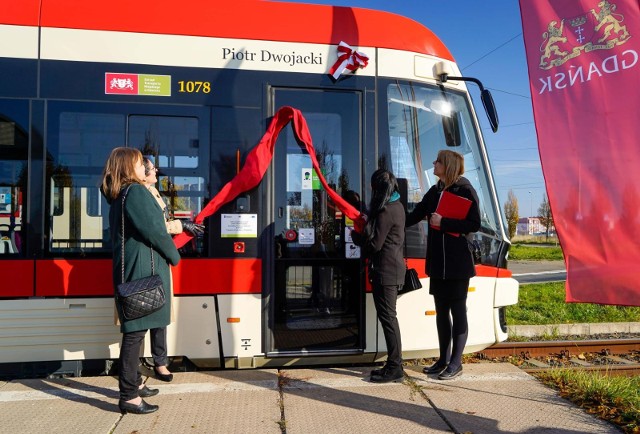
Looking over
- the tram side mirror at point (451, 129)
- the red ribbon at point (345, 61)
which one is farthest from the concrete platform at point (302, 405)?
the red ribbon at point (345, 61)

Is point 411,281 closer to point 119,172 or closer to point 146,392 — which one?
point 146,392

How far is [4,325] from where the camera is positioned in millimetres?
4125

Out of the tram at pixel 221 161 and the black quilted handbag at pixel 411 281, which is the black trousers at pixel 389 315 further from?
the tram at pixel 221 161

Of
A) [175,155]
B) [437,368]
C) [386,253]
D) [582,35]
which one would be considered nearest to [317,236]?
[386,253]

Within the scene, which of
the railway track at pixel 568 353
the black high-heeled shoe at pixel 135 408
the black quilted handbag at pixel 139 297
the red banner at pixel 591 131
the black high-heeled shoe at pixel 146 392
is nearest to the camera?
the red banner at pixel 591 131

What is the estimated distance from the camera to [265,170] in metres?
4.43

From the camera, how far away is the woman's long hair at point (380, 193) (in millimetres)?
4090

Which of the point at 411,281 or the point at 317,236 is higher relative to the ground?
the point at 317,236

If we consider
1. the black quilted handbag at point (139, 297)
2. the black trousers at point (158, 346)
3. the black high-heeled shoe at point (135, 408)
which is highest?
the black quilted handbag at point (139, 297)

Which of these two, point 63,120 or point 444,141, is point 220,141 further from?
point 444,141

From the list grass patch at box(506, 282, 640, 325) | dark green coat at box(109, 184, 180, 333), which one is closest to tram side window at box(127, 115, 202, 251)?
dark green coat at box(109, 184, 180, 333)

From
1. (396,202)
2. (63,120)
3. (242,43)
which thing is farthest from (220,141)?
(396,202)

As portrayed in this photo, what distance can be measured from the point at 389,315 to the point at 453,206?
1.04 m

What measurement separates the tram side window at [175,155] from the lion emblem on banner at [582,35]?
2.79 meters
